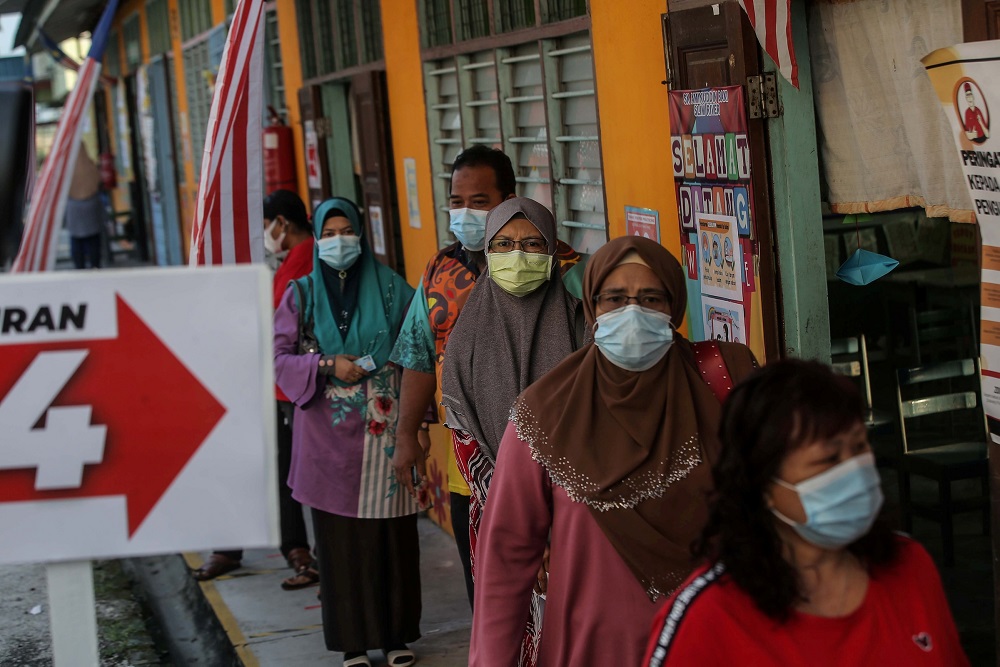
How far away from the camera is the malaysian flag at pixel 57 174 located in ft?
Result: 19.9

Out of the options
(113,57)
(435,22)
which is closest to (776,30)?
(435,22)

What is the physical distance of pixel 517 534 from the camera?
277cm

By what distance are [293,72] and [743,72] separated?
620 cm

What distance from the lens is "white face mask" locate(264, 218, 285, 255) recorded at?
6059mm

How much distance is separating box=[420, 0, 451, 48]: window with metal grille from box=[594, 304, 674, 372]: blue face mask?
3901 mm

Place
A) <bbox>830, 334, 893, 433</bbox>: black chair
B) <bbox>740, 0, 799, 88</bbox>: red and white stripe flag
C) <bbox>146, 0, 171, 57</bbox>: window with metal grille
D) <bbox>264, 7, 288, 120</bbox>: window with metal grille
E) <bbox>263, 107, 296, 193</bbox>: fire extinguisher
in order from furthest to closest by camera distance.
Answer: <bbox>146, 0, 171, 57</bbox>: window with metal grille
<bbox>264, 7, 288, 120</bbox>: window with metal grille
<bbox>263, 107, 296, 193</bbox>: fire extinguisher
<bbox>830, 334, 893, 433</bbox>: black chair
<bbox>740, 0, 799, 88</bbox>: red and white stripe flag

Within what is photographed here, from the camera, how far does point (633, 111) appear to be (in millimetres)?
4609

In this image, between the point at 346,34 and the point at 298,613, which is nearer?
the point at 298,613

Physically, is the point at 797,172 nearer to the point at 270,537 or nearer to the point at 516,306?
the point at 516,306

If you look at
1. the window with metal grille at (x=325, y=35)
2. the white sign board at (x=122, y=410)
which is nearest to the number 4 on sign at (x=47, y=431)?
the white sign board at (x=122, y=410)

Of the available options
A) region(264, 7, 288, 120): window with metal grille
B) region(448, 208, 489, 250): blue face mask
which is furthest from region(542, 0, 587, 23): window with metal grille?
region(264, 7, 288, 120): window with metal grille

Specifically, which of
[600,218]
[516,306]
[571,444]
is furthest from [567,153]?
[571,444]

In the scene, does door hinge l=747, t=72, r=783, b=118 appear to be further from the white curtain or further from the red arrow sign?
the red arrow sign

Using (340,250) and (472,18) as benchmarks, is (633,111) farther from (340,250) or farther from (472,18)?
(472,18)
